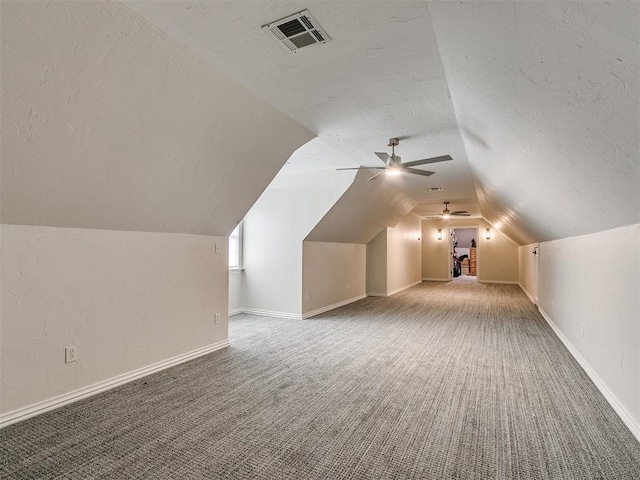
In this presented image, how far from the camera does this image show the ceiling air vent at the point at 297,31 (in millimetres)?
1917

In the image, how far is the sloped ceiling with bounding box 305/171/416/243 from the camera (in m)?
5.75

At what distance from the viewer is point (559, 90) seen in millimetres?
1571

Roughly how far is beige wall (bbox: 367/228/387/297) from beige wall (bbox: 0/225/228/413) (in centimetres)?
562

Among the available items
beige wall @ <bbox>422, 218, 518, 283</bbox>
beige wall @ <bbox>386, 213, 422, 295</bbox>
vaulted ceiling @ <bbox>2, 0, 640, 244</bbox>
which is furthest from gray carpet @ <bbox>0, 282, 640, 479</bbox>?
beige wall @ <bbox>422, 218, 518, 283</bbox>

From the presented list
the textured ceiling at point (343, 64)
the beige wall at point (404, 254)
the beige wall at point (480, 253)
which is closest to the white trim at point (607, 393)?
the textured ceiling at point (343, 64)

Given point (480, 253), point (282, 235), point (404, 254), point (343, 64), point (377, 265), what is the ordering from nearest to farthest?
1. point (343, 64)
2. point (282, 235)
3. point (377, 265)
4. point (404, 254)
5. point (480, 253)

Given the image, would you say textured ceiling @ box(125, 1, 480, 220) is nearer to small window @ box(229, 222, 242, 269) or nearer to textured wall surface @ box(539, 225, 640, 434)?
textured wall surface @ box(539, 225, 640, 434)

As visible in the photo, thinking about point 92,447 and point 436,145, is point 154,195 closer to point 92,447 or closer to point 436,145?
point 92,447

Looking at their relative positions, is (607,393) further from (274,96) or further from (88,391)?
(88,391)

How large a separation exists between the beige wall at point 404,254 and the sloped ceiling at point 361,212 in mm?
1162

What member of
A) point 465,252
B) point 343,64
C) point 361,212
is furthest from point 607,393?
point 465,252

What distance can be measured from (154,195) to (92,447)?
6.15ft

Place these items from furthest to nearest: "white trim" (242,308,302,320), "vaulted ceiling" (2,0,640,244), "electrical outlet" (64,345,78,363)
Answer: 1. "white trim" (242,308,302,320)
2. "electrical outlet" (64,345,78,363)
3. "vaulted ceiling" (2,0,640,244)

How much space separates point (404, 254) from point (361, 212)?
14.4 feet
